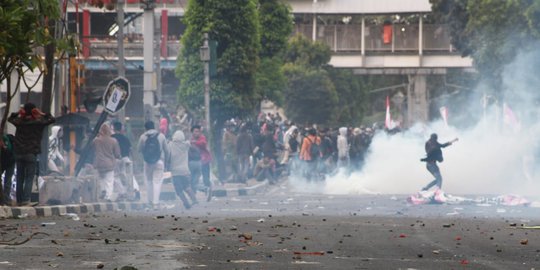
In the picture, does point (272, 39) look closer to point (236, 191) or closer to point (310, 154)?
point (310, 154)

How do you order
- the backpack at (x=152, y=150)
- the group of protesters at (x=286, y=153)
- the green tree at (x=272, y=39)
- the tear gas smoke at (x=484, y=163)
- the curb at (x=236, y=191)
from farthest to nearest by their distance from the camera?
the green tree at (x=272, y=39)
the group of protesters at (x=286, y=153)
the tear gas smoke at (x=484, y=163)
the curb at (x=236, y=191)
the backpack at (x=152, y=150)

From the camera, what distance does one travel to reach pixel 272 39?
202 ft

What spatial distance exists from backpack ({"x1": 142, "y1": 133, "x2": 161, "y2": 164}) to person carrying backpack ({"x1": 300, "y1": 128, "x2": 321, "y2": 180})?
18955 mm

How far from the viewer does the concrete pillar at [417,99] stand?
8831cm

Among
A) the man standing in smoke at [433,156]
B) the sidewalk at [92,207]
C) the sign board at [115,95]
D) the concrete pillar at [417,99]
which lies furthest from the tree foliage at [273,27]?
the sign board at [115,95]

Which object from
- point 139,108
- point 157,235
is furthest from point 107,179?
point 139,108

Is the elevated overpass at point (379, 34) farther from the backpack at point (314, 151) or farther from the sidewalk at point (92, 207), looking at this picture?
the sidewalk at point (92, 207)

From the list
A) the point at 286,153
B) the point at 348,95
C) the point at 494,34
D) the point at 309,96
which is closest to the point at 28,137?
the point at 286,153

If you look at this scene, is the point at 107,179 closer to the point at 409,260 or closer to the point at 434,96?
the point at 409,260

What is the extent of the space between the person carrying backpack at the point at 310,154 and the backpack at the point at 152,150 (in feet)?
62.2

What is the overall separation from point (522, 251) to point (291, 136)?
117 feet

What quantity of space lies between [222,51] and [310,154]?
4.89 metres

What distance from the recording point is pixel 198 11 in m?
48.2

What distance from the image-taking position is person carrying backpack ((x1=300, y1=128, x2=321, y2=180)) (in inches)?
1860
